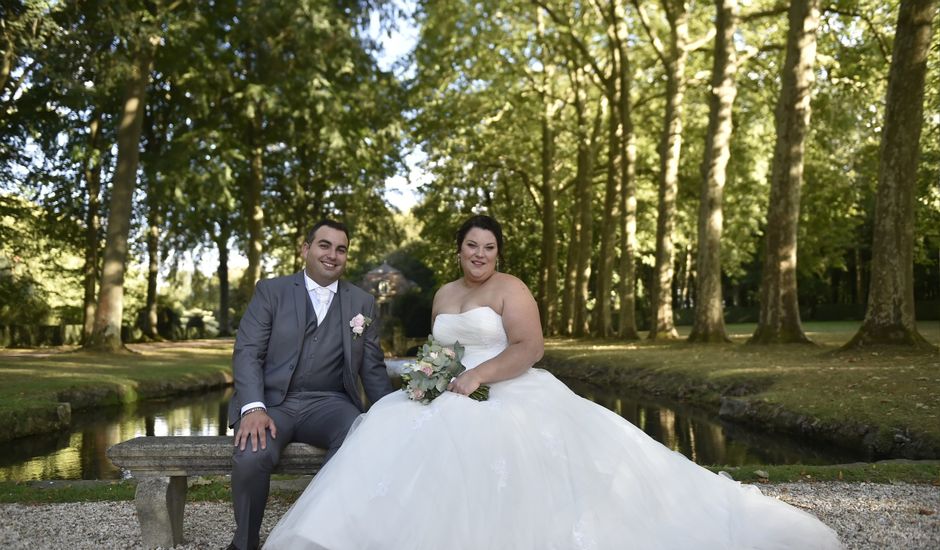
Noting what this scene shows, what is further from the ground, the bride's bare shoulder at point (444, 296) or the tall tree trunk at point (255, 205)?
the tall tree trunk at point (255, 205)

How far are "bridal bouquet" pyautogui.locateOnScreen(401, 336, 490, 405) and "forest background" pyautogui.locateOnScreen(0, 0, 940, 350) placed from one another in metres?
12.0

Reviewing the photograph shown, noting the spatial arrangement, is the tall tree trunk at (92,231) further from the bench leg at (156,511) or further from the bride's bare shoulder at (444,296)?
the bride's bare shoulder at (444,296)

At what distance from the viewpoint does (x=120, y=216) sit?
22.1m

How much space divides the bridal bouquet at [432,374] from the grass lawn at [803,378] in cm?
605

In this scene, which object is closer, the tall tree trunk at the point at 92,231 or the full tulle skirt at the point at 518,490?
the full tulle skirt at the point at 518,490

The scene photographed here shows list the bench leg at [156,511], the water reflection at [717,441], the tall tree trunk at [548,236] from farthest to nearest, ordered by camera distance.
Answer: the tall tree trunk at [548,236] < the water reflection at [717,441] < the bench leg at [156,511]

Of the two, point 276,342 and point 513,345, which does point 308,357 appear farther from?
point 513,345

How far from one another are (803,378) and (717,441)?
10.5 feet

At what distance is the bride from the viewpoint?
4324 mm

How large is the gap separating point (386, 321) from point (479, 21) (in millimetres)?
14168

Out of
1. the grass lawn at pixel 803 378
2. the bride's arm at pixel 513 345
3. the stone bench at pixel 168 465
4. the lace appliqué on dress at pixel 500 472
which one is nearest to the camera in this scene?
the lace appliqué on dress at pixel 500 472

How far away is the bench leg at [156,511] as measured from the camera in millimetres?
5316

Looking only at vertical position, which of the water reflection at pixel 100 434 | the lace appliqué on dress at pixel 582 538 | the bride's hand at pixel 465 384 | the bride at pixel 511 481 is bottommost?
the water reflection at pixel 100 434

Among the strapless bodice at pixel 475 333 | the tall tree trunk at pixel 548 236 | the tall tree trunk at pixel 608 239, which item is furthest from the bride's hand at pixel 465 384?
the tall tree trunk at pixel 548 236
